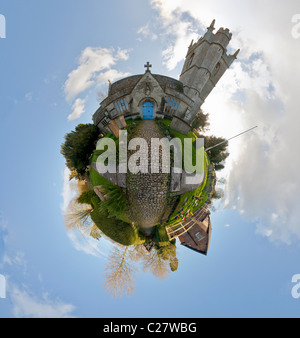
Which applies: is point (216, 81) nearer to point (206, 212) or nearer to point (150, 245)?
point (206, 212)

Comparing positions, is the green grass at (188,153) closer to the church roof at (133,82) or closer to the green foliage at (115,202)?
the church roof at (133,82)

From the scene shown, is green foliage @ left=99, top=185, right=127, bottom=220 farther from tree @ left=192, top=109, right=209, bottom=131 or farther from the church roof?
tree @ left=192, top=109, right=209, bottom=131

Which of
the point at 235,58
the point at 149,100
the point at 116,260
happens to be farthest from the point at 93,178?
the point at 235,58

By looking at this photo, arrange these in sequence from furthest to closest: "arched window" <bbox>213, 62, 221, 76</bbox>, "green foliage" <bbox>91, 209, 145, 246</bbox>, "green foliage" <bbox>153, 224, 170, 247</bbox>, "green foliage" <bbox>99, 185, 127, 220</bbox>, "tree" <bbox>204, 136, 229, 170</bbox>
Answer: "arched window" <bbox>213, 62, 221, 76</bbox> → "tree" <bbox>204, 136, 229, 170</bbox> → "green foliage" <bbox>153, 224, 170, 247</bbox> → "green foliage" <bbox>91, 209, 145, 246</bbox> → "green foliage" <bbox>99, 185, 127, 220</bbox>

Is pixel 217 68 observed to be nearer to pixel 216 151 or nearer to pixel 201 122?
pixel 201 122

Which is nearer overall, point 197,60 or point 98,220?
point 98,220

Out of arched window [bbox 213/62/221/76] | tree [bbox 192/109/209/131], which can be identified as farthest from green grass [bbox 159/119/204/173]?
arched window [bbox 213/62/221/76]

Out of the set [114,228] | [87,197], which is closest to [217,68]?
[87,197]
